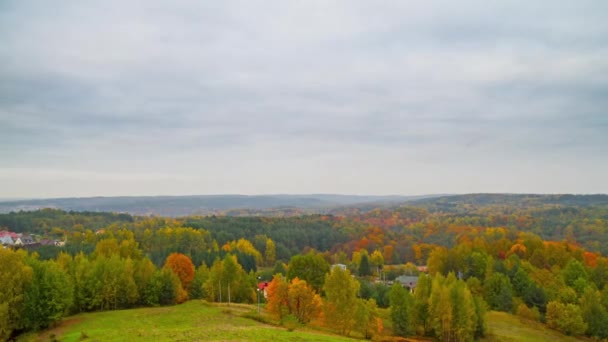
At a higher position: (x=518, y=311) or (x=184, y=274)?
(x=184, y=274)

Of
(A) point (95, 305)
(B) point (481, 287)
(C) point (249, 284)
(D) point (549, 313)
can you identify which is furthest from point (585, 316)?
(A) point (95, 305)

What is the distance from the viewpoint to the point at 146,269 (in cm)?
6384

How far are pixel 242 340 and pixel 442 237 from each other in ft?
558

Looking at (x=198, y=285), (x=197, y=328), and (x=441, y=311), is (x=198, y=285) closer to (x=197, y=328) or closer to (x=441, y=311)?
(x=197, y=328)

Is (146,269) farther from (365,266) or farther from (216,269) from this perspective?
(365,266)

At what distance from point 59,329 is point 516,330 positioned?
191 ft

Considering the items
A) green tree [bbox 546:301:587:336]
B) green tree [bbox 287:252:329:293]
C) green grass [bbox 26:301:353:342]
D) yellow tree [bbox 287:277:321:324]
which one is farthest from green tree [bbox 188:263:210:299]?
green tree [bbox 546:301:587:336]

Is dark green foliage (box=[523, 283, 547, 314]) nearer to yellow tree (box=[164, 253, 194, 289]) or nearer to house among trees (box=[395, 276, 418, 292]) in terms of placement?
house among trees (box=[395, 276, 418, 292])

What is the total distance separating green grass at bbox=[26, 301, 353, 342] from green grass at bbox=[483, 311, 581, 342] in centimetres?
2845

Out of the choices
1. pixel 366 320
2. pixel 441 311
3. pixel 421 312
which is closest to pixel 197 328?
pixel 366 320

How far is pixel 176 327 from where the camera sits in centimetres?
4122

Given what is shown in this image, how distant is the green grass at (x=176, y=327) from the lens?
34.2m

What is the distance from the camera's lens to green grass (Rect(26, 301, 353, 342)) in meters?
34.2

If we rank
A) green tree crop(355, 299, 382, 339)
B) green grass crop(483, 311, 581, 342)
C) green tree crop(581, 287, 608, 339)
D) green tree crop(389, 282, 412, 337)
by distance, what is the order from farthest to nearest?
green tree crop(581, 287, 608, 339), green grass crop(483, 311, 581, 342), green tree crop(389, 282, 412, 337), green tree crop(355, 299, 382, 339)
